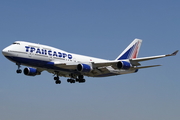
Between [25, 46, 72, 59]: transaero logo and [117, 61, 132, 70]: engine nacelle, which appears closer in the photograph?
[25, 46, 72, 59]: transaero logo

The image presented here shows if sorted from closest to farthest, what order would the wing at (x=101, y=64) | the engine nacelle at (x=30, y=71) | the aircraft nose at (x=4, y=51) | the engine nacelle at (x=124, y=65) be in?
the aircraft nose at (x=4, y=51) < the engine nacelle at (x=124, y=65) < the wing at (x=101, y=64) < the engine nacelle at (x=30, y=71)

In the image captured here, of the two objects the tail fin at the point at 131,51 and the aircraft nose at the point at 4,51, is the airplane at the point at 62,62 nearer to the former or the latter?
the aircraft nose at the point at 4,51

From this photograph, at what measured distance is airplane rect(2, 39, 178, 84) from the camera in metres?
56.8

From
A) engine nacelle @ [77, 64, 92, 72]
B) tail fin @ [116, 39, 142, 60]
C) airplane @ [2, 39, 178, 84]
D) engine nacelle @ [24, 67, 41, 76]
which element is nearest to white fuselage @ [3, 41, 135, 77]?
airplane @ [2, 39, 178, 84]

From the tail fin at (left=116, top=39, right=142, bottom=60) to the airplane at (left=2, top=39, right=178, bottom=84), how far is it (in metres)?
4.46

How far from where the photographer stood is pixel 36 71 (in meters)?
66.5

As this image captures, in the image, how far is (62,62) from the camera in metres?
60.8

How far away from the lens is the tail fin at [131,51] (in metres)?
72.4

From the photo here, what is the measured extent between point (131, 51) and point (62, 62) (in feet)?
62.0

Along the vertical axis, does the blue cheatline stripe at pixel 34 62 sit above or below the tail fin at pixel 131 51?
below

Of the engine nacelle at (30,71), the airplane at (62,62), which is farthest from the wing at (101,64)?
the engine nacelle at (30,71)

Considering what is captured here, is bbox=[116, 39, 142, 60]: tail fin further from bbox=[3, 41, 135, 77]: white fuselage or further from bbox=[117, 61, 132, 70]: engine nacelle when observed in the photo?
bbox=[117, 61, 132, 70]: engine nacelle

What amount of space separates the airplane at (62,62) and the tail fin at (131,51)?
4.46 m

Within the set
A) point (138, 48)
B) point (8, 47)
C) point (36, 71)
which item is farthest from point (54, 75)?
point (138, 48)
